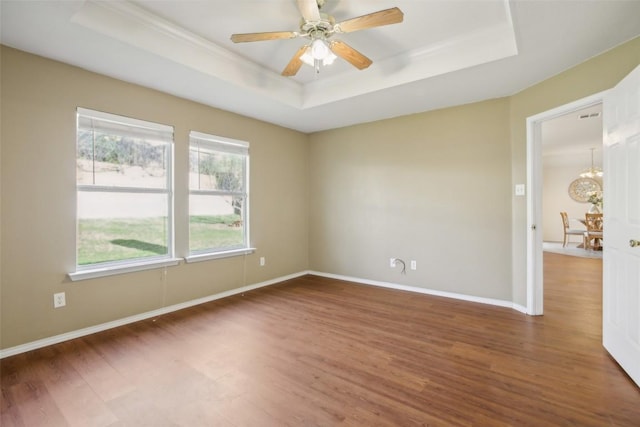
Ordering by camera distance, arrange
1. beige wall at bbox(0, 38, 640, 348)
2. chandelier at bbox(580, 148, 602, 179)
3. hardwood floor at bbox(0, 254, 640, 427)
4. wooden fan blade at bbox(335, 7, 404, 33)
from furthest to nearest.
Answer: chandelier at bbox(580, 148, 602, 179) < beige wall at bbox(0, 38, 640, 348) < wooden fan blade at bbox(335, 7, 404, 33) < hardwood floor at bbox(0, 254, 640, 427)

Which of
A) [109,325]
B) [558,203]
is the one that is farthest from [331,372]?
[558,203]

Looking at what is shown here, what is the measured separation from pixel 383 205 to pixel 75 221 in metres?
3.58

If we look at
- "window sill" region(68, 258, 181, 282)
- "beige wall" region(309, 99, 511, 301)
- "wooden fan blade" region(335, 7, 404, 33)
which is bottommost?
"window sill" region(68, 258, 181, 282)

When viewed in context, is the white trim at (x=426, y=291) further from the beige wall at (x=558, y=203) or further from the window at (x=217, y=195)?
the beige wall at (x=558, y=203)

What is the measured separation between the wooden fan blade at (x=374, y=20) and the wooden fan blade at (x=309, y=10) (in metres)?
0.17

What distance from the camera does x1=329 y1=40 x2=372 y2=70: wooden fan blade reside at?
2300mm

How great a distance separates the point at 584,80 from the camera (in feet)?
8.45

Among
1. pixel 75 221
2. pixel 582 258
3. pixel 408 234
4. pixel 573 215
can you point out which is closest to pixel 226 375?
pixel 75 221

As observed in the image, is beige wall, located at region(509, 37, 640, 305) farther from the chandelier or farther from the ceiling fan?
the chandelier

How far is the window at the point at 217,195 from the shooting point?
11.8 ft

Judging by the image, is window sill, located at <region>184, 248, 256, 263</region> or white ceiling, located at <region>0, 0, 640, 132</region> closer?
white ceiling, located at <region>0, 0, 640, 132</region>

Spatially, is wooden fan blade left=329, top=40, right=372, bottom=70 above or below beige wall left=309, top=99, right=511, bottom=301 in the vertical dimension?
above

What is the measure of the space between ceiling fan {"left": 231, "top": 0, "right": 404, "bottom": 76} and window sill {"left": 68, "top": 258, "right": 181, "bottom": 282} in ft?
7.76

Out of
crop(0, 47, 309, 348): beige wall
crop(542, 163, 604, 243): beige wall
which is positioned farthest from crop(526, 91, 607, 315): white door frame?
crop(542, 163, 604, 243): beige wall
